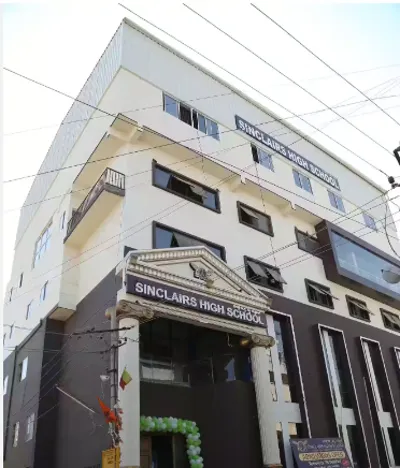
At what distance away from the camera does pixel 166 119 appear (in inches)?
706

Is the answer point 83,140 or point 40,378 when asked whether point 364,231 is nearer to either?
point 83,140

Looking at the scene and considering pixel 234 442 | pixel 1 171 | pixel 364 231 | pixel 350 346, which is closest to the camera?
pixel 1 171

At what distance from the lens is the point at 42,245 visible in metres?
22.1

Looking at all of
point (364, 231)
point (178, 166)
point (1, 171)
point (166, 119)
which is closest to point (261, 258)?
point (178, 166)

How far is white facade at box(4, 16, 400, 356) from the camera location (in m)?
16.0

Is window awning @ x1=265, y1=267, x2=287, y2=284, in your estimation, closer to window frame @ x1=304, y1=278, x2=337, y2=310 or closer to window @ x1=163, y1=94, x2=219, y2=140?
window frame @ x1=304, y1=278, x2=337, y2=310

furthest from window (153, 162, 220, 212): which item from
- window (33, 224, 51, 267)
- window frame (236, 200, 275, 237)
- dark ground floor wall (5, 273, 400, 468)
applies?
window (33, 224, 51, 267)

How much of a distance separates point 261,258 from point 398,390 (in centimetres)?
1053

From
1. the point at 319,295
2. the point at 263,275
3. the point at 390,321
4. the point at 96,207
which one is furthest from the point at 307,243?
the point at 96,207

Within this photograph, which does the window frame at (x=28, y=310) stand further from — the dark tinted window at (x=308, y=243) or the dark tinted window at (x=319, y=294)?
the dark tinted window at (x=308, y=243)

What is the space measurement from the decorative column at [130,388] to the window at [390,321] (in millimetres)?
17231

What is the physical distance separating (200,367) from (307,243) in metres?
10.0

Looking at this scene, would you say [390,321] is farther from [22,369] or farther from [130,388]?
[22,369]

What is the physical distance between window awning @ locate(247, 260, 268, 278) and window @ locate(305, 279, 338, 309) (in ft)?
10.8
